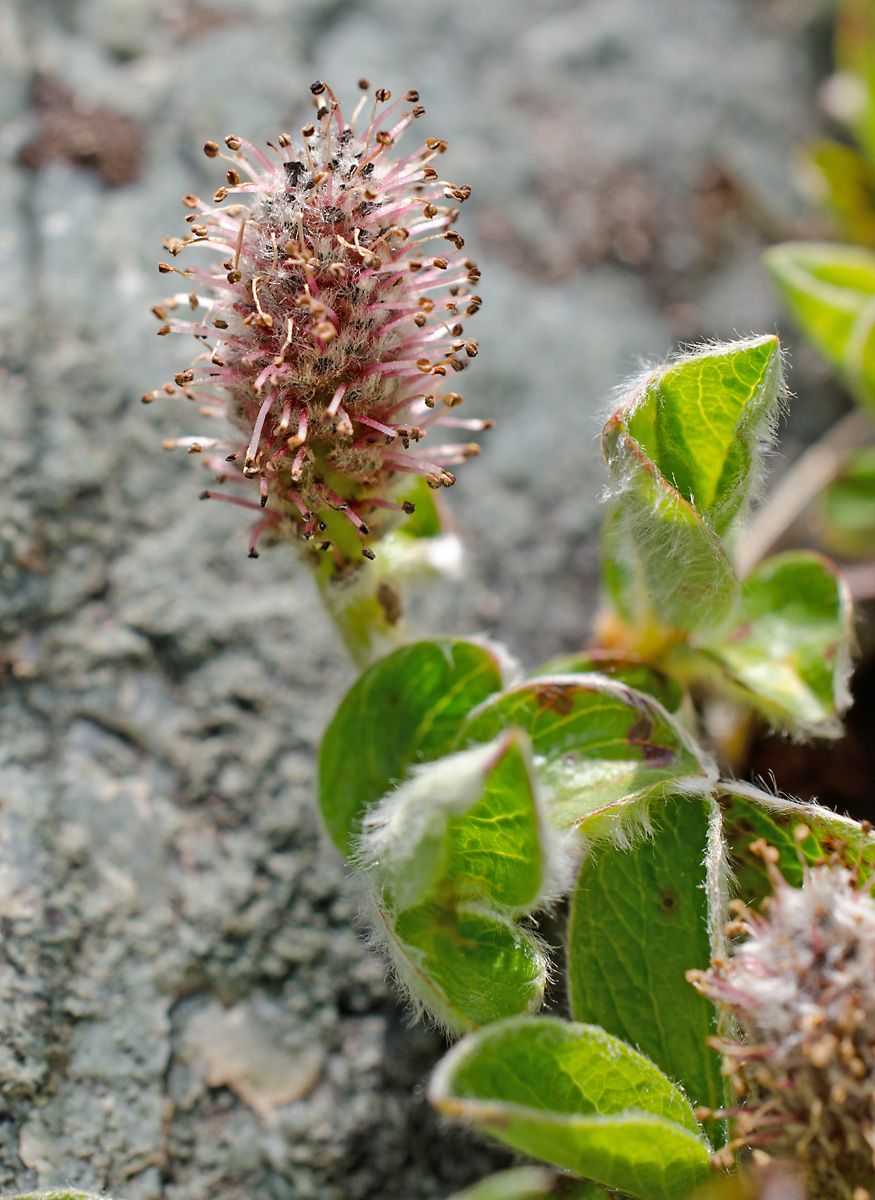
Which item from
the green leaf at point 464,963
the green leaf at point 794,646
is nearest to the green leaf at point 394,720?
the green leaf at point 464,963

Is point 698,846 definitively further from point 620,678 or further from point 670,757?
point 620,678

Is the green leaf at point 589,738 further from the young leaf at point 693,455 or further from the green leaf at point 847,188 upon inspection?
the green leaf at point 847,188

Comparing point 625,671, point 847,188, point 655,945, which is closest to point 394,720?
point 625,671

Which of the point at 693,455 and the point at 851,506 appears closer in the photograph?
the point at 693,455

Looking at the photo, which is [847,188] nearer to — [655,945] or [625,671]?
[625,671]

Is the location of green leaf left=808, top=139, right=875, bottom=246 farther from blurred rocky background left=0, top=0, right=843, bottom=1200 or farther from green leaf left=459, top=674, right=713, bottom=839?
green leaf left=459, top=674, right=713, bottom=839

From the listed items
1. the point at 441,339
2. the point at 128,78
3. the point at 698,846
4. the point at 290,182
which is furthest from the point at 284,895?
the point at 128,78
